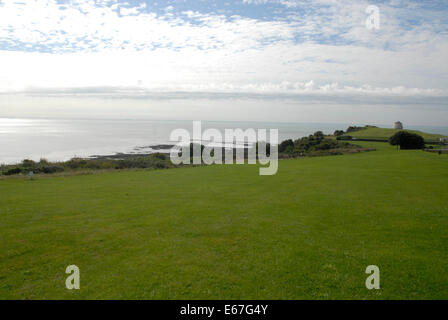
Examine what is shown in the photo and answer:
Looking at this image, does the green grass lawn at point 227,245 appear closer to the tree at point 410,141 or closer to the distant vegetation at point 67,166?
the distant vegetation at point 67,166

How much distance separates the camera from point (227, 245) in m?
8.30

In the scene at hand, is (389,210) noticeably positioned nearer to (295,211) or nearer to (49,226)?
(295,211)

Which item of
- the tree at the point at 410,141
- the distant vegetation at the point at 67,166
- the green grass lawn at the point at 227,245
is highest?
the tree at the point at 410,141

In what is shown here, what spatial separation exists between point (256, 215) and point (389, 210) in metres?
5.52

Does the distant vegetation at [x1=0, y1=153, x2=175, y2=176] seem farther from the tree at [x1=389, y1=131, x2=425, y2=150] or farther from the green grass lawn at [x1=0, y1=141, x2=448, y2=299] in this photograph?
the tree at [x1=389, y1=131, x2=425, y2=150]

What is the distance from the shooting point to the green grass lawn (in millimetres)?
6090

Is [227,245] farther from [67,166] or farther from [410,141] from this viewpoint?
[410,141]

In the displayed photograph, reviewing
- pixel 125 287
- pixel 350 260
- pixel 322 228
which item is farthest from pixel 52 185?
pixel 350 260

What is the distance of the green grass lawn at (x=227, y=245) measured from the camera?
6.09 metres

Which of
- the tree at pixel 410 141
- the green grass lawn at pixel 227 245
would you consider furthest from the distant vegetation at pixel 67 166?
the tree at pixel 410 141

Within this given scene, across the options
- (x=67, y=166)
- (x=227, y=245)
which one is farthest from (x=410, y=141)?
(x=67, y=166)

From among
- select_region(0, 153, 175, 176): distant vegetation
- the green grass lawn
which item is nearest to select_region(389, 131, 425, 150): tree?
select_region(0, 153, 175, 176): distant vegetation

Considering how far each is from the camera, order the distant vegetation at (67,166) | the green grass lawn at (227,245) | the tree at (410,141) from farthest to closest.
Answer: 1. the tree at (410,141)
2. the distant vegetation at (67,166)
3. the green grass lawn at (227,245)
